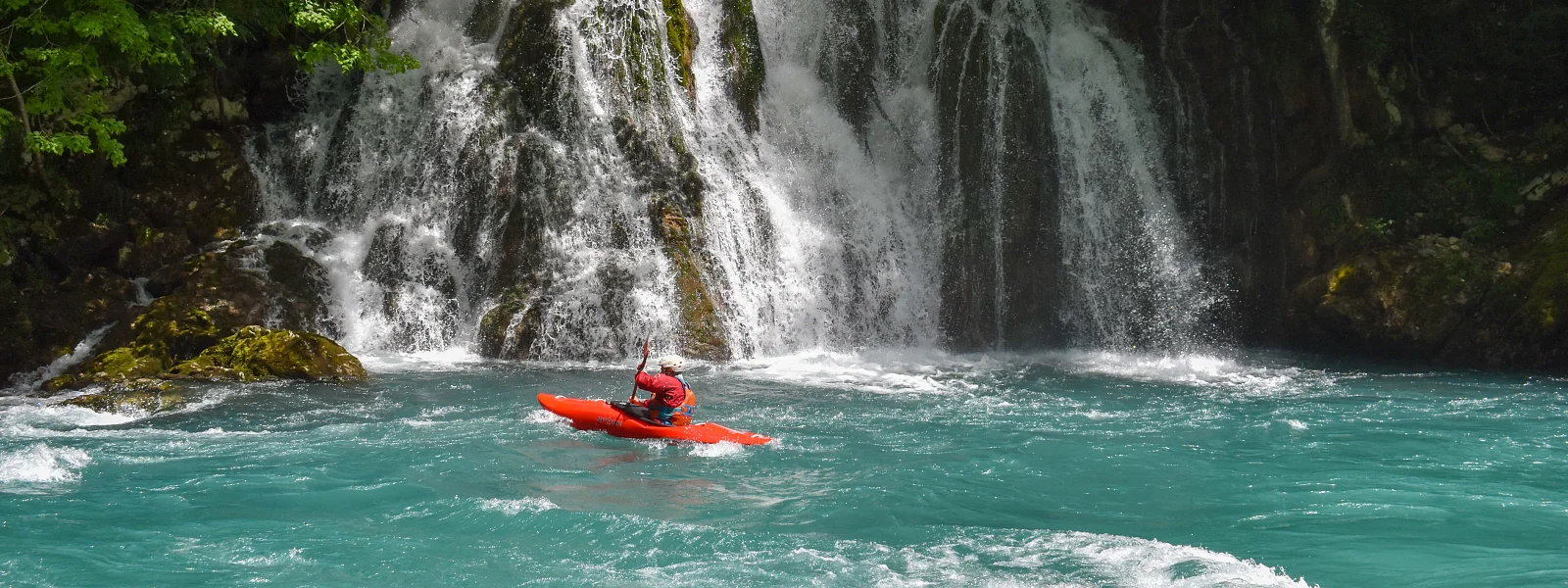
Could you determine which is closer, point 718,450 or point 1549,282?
point 718,450

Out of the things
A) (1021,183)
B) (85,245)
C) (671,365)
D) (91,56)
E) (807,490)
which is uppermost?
(91,56)

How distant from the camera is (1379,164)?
14891mm

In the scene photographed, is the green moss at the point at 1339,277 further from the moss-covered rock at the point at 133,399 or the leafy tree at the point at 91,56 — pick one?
the moss-covered rock at the point at 133,399

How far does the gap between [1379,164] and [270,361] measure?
12940 millimetres

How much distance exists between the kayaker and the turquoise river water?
274 mm

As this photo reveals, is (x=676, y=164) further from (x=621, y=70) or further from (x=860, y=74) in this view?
(x=860, y=74)

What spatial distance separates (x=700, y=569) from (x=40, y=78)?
10.00 m

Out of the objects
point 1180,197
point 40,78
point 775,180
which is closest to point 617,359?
point 775,180

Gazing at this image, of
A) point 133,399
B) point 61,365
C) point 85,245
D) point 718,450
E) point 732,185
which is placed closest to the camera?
point 718,450

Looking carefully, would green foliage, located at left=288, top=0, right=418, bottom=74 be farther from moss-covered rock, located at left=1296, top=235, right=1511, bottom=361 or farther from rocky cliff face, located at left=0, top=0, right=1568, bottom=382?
moss-covered rock, located at left=1296, top=235, right=1511, bottom=361

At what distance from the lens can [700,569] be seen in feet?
20.0

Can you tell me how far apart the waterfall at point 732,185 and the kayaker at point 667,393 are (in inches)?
182

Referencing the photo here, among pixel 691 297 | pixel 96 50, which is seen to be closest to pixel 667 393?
pixel 691 297

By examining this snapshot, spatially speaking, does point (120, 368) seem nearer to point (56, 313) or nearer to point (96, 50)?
point (56, 313)
